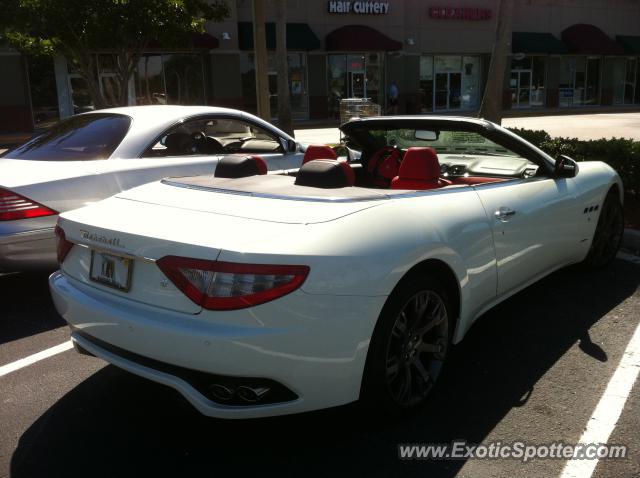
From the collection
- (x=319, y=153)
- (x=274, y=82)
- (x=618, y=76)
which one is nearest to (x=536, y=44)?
(x=618, y=76)

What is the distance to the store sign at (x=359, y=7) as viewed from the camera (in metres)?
28.2

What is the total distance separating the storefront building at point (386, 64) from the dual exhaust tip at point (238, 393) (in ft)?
65.7

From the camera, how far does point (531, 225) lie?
3785 mm

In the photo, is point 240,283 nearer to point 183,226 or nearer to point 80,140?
point 183,226

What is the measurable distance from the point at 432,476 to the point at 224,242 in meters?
1.33

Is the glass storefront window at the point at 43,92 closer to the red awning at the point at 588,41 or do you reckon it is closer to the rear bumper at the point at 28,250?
the rear bumper at the point at 28,250

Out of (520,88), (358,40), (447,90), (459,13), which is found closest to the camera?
(358,40)

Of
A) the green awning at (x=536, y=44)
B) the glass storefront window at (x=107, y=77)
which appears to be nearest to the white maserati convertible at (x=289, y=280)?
the glass storefront window at (x=107, y=77)

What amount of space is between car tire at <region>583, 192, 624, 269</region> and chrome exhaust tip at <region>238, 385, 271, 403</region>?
354 centimetres

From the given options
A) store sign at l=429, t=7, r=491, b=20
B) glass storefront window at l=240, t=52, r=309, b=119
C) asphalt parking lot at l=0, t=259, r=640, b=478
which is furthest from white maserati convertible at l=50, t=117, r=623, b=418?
store sign at l=429, t=7, r=491, b=20

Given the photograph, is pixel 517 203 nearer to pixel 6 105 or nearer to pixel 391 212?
pixel 391 212

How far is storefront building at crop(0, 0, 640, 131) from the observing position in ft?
81.9

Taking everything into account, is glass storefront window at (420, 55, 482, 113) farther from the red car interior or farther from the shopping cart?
the red car interior

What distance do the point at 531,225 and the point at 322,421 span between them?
1844 millimetres
